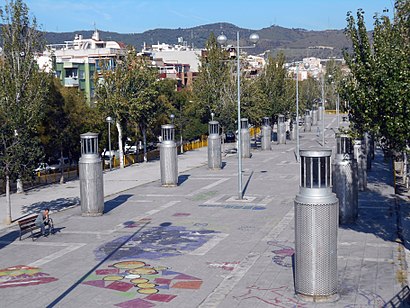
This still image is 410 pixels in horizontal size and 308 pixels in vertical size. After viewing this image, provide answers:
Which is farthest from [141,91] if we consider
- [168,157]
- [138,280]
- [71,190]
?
A: [138,280]

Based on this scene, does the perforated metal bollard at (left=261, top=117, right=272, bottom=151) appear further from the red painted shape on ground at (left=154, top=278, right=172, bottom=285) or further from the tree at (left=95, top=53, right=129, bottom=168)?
the red painted shape on ground at (left=154, top=278, right=172, bottom=285)

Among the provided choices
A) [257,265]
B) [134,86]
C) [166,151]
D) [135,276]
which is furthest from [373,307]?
[134,86]

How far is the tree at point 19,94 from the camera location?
73.2ft

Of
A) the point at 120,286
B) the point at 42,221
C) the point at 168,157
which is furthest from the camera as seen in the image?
the point at 168,157

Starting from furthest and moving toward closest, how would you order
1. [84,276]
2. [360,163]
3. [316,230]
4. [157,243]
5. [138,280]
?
[360,163] < [157,243] < [84,276] < [138,280] < [316,230]

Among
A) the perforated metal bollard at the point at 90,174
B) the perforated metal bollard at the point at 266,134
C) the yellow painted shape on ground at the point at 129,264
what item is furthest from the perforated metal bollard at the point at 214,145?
the yellow painted shape on ground at the point at 129,264

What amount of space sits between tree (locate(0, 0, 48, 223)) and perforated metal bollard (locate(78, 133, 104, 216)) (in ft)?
5.76

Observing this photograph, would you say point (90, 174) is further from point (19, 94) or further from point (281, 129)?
point (281, 129)

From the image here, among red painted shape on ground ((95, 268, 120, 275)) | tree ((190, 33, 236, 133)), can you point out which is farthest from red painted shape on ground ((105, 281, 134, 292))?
tree ((190, 33, 236, 133))

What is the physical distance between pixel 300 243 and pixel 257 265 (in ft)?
10.8

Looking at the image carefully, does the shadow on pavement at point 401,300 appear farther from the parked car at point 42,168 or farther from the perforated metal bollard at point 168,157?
the parked car at point 42,168

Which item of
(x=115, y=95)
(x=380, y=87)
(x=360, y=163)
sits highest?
(x=115, y=95)

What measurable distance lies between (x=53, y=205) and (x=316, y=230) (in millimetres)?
16855

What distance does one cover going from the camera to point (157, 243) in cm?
1931
